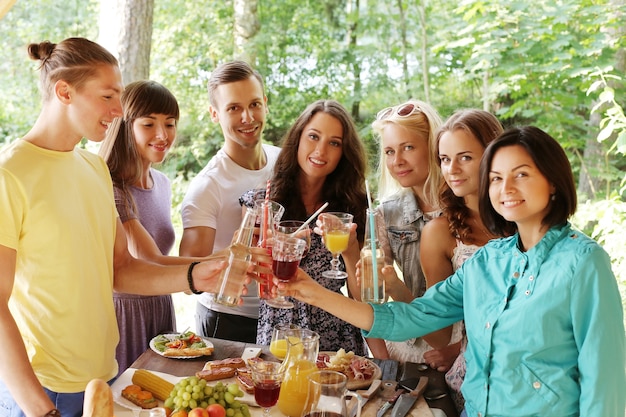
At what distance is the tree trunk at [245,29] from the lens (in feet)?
31.8

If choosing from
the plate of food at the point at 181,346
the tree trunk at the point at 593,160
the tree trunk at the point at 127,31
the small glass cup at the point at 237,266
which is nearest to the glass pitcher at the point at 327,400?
the small glass cup at the point at 237,266

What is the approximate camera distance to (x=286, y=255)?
81.6 inches

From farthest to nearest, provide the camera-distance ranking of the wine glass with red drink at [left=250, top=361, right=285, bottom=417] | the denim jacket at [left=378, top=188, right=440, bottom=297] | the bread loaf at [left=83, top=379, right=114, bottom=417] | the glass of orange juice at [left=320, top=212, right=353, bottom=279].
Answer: the denim jacket at [left=378, top=188, right=440, bottom=297] → the glass of orange juice at [left=320, top=212, right=353, bottom=279] → the wine glass with red drink at [left=250, top=361, right=285, bottom=417] → the bread loaf at [left=83, top=379, right=114, bottom=417]

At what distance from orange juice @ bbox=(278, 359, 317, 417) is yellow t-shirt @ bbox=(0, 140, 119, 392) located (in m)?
0.74

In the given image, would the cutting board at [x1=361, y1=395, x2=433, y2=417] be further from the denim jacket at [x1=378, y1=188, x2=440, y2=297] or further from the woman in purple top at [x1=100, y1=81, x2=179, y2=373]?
the woman in purple top at [x1=100, y1=81, x2=179, y2=373]

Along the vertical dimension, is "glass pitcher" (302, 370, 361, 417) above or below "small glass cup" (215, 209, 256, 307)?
below

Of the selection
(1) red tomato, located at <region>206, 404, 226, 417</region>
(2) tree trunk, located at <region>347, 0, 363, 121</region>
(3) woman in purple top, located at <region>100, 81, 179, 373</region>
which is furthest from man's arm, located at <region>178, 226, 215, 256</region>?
(2) tree trunk, located at <region>347, 0, 363, 121</region>

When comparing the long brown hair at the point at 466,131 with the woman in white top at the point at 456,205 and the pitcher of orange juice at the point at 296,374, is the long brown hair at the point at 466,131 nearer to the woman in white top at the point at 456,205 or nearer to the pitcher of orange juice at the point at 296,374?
the woman in white top at the point at 456,205

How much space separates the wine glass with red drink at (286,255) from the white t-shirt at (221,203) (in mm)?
→ 965

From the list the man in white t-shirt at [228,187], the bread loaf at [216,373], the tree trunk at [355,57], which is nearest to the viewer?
the bread loaf at [216,373]

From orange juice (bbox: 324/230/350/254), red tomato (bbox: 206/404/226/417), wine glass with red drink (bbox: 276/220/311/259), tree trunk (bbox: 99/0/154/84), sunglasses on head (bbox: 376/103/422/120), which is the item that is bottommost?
red tomato (bbox: 206/404/226/417)

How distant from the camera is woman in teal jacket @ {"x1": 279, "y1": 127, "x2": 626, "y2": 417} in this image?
5.57 feet

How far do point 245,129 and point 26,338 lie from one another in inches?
60.6

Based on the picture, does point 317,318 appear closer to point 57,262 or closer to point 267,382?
point 267,382
